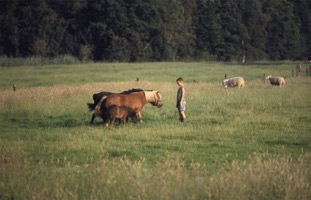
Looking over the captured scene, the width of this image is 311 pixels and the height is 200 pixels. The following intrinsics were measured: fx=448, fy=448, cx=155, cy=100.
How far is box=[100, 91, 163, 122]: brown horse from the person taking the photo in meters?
16.6

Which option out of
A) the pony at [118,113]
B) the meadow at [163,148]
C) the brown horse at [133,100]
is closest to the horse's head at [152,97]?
the brown horse at [133,100]

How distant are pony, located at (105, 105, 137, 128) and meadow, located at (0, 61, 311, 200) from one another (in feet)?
1.33

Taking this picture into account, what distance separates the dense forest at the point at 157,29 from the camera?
6725cm

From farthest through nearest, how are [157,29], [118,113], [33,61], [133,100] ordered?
[157,29]
[33,61]
[133,100]
[118,113]

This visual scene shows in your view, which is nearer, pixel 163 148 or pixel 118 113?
pixel 163 148

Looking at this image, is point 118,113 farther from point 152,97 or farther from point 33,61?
point 33,61

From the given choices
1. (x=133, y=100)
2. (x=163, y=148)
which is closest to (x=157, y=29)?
(x=133, y=100)

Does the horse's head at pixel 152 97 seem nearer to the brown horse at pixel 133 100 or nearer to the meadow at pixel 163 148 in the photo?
the brown horse at pixel 133 100

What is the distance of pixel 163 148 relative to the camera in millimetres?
12430

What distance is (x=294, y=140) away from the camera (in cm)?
1327

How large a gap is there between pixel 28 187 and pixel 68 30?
222 ft

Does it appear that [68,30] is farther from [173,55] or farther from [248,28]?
[248,28]

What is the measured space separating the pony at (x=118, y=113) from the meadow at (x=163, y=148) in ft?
1.33

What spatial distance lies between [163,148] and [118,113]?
161 inches
